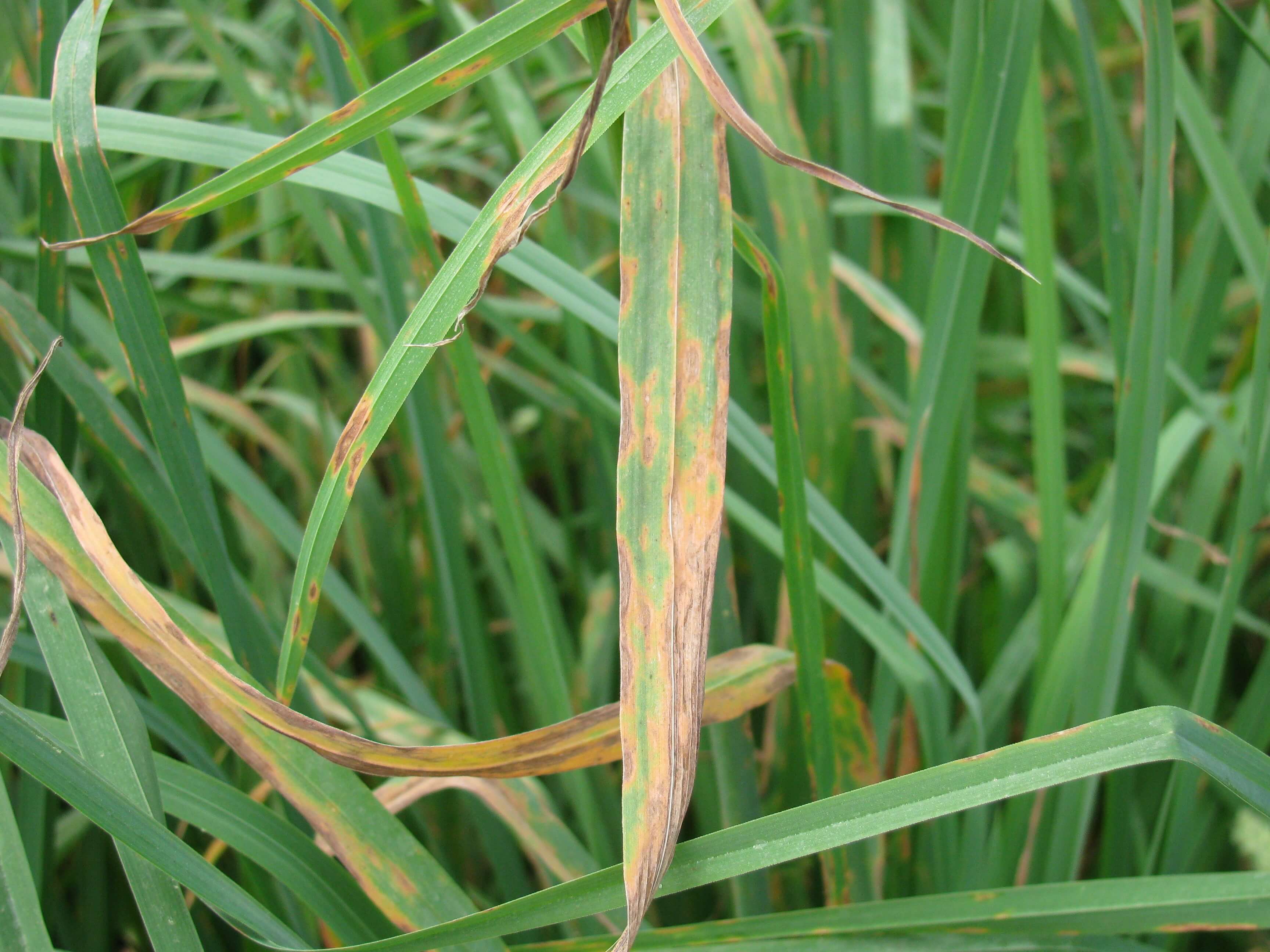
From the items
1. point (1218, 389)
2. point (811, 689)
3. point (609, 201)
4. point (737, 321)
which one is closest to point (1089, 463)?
point (1218, 389)

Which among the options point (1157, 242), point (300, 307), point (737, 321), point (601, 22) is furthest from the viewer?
point (300, 307)

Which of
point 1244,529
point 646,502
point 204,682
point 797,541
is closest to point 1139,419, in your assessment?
point 1244,529

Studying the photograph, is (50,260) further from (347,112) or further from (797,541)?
(797,541)

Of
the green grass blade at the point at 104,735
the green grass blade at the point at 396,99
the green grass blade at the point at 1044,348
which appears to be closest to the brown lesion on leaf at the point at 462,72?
the green grass blade at the point at 396,99

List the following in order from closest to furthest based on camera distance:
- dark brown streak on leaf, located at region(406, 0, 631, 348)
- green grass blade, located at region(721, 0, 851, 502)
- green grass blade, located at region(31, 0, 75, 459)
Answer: dark brown streak on leaf, located at region(406, 0, 631, 348) < green grass blade, located at region(31, 0, 75, 459) < green grass blade, located at region(721, 0, 851, 502)

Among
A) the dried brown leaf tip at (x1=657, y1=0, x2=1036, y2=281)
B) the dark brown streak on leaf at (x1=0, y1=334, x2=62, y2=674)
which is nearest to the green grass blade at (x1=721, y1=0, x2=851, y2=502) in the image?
the dried brown leaf tip at (x1=657, y1=0, x2=1036, y2=281)

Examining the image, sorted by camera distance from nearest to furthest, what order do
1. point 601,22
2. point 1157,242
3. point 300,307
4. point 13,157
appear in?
1. point 601,22
2. point 1157,242
3. point 13,157
4. point 300,307

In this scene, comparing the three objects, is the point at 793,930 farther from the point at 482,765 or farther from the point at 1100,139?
the point at 1100,139

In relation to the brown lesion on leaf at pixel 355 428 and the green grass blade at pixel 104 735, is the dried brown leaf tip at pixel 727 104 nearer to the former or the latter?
the brown lesion on leaf at pixel 355 428

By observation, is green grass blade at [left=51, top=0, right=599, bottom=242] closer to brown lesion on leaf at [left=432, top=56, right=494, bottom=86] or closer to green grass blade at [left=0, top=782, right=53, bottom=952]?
brown lesion on leaf at [left=432, top=56, right=494, bottom=86]
